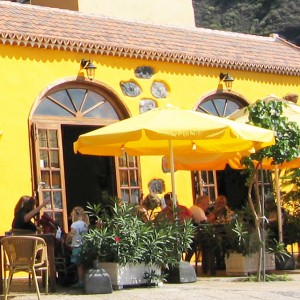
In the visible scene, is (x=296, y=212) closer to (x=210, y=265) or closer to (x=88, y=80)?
(x=210, y=265)

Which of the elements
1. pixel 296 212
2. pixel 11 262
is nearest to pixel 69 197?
pixel 296 212

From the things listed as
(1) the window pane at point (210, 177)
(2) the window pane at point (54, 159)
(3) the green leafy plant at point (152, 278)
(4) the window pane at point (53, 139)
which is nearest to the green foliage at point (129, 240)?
(3) the green leafy plant at point (152, 278)

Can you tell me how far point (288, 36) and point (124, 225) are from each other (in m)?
33.1

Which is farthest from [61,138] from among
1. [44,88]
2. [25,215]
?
[25,215]

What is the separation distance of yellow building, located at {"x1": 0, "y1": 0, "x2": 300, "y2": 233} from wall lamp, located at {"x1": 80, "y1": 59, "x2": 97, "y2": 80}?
0.07 meters

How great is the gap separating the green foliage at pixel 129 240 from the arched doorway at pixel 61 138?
2543 millimetres

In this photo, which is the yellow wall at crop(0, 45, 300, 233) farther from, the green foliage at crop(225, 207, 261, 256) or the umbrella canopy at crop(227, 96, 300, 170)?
the green foliage at crop(225, 207, 261, 256)

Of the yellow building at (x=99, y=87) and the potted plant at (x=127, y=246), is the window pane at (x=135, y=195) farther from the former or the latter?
the potted plant at (x=127, y=246)

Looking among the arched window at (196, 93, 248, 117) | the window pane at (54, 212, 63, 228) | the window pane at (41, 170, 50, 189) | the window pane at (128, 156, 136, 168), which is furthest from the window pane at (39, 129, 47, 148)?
the arched window at (196, 93, 248, 117)

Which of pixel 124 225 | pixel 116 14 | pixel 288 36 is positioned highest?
pixel 288 36

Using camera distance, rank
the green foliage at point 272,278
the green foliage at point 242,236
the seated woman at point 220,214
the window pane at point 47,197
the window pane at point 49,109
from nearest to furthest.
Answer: the green foliage at point 272,278 < the green foliage at point 242,236 < the seated woman at point 220,214 < the window pane at point 47,197 < the window pane at point 49,109

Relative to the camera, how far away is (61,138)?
14.5m

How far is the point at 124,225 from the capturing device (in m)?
10.6

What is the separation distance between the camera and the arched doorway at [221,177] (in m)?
16.4
